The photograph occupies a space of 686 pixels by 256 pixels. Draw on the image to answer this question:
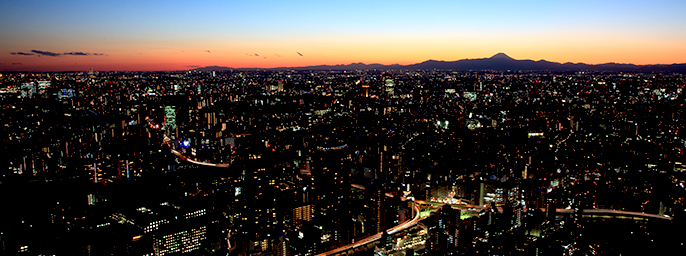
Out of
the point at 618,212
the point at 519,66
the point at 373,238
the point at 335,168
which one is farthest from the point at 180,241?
the point at 519,66

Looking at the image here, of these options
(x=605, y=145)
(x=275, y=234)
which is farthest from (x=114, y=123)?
(x=605, y=145)

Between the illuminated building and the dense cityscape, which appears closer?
the illuminated building

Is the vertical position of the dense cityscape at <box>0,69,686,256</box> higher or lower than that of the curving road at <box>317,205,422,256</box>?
higher

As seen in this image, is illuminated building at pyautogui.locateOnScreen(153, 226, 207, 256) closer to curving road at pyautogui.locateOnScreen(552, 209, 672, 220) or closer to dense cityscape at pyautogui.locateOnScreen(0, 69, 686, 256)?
dense cityscape at pyautogui.locateOnScreen(0, 69, 686, 256)

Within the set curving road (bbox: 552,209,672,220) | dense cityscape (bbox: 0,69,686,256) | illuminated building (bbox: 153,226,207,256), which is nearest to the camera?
illuminated building (bbox: 153,226,207,256)

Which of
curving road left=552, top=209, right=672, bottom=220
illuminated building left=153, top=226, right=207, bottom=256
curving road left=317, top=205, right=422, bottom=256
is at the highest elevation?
illuminated building left=153, top=226, right=207, bottom=256

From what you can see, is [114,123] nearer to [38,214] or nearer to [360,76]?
[38,214]

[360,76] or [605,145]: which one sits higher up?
[360,76]

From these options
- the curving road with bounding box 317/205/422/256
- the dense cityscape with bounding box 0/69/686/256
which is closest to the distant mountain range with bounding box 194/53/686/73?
the dense cityscape with bounding box 0/69/686/256

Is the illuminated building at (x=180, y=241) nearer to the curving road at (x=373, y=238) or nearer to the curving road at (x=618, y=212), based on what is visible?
the curving road at (x=373, y=238)
